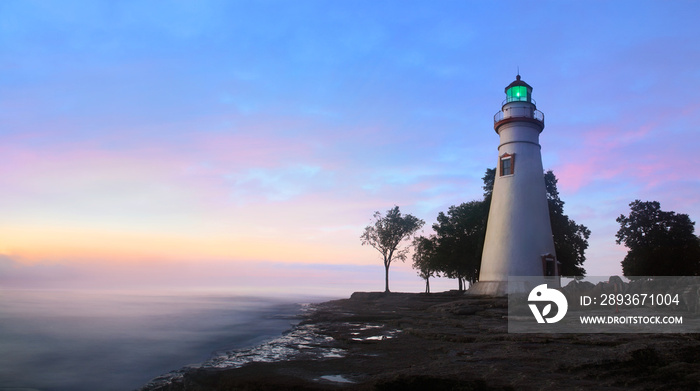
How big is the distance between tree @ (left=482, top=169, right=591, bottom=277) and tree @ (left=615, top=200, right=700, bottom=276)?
7355 millimetres

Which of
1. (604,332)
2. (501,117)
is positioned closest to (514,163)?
(501,117)

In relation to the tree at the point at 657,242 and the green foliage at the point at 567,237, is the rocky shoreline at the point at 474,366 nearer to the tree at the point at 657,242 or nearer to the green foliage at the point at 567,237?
Result: the green foliage at the point at 567,237

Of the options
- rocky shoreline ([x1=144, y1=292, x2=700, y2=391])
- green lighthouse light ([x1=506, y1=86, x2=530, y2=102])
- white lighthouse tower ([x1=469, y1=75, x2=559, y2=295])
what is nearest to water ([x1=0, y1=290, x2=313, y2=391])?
rocky shoreline ([x1=144, y1=292, x2=700, y2=391])

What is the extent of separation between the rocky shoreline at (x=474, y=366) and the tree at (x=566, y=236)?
30.5 meters

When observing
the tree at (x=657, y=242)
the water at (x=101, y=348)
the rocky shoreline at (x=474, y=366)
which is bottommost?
the water at (x=101, y=348)

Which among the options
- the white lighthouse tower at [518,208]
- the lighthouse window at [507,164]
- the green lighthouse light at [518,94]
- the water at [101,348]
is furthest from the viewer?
the green lighthouse light at [518,94]

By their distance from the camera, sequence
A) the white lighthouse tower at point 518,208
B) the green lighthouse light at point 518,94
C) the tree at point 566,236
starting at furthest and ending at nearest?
the tree at point 566,236 < the green lighthouse light at point 518,94 < the white lighthouse tower at point 518,208

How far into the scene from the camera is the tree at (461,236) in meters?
45.9

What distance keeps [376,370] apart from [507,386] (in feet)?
10.1

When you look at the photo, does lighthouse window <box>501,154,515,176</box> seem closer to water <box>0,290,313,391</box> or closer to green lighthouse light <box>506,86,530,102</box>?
green lighthouse light <box>506,86,530,102</box>

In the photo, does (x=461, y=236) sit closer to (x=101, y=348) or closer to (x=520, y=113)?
(x=520, y=113)

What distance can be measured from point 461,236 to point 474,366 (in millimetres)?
38753

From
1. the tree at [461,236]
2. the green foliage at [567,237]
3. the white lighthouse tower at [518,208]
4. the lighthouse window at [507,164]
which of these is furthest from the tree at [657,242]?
the lighthouse window at [507,164]

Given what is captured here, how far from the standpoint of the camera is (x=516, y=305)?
24.4m
